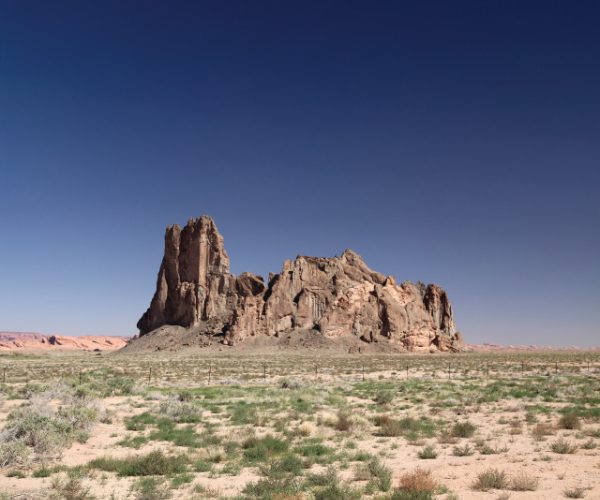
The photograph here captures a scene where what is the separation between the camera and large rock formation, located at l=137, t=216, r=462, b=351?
107 m

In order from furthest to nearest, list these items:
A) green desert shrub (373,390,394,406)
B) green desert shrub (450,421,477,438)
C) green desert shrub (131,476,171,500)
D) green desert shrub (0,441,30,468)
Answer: green desert shrub (373,390,394,406), green desert shrub (450,421,477,438), green desert shrub (0,441,30,468), green desert shrub (131,476,171,500)

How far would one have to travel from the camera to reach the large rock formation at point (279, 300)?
352 ft

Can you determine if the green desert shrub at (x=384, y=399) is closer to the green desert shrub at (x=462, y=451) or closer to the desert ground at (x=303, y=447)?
the desert ground at (x=303, y=447)

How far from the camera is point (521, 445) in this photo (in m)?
14.0

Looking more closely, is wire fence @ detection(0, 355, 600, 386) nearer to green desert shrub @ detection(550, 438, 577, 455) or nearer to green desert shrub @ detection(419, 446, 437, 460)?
green desert shrub @ detection(419, 446, 437, 460)

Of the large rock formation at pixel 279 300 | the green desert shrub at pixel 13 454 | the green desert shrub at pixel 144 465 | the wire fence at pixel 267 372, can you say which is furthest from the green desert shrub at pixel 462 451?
the large rock formation at pixel 279 300

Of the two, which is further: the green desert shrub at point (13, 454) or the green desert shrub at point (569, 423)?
the green desert shrub at point (569, 423)

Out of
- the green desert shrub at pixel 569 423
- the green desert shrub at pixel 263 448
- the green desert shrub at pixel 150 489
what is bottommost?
the green desert shrub at pixel 150 489

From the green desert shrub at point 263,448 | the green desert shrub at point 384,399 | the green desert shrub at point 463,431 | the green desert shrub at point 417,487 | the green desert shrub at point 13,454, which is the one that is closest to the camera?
the green desert shrub at point 417,487

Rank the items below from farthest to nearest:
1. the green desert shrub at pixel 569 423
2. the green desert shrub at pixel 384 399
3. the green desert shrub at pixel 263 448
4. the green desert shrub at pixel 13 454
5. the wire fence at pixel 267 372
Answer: the wire fence at pixel 267 372, the green desert shrub at pixel 384 399, the green desert shrub at pixel 569 423, the green desert shrub at pixel 263 448, the green desert shrub at pixel 13 454

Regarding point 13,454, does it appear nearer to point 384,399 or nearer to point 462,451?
point 462,451

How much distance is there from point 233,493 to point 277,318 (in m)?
98.2

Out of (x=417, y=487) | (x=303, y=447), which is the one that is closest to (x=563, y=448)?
(x=417, y=487)

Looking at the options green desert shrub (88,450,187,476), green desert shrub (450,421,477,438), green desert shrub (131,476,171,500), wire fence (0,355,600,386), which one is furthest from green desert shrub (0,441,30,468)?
wire fence (0,355,600,386)
